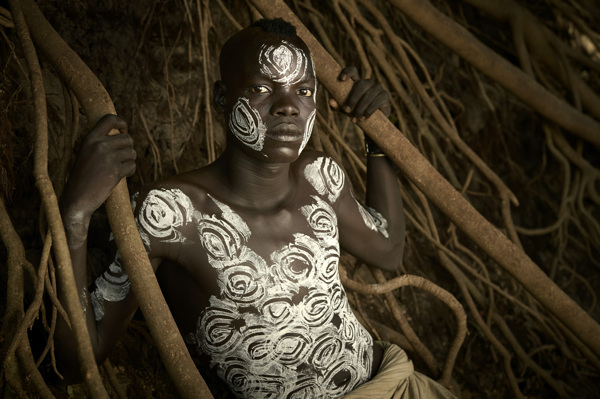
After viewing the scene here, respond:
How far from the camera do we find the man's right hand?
4.32 feet

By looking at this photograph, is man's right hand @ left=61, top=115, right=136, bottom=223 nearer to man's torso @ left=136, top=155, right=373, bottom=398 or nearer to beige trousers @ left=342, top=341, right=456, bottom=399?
man's torso @ left=136, top=155, right=373, bottom=398

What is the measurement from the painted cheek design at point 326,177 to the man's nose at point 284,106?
0.32 m

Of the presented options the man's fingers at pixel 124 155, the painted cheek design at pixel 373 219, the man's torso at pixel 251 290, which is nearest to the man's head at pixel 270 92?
the man's torso at pixel 251 290

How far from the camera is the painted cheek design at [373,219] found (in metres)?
1.94

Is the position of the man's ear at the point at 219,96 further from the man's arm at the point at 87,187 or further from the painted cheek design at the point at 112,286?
the painted cheek design at the point at 112,286

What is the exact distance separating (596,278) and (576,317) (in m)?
1.32

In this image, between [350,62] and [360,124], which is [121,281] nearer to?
[360,124]

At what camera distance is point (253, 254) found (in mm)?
1600

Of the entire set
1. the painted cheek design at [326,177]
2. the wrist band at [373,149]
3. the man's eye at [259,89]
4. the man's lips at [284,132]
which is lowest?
the painted cheek design at [326,177]

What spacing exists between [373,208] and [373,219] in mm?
58

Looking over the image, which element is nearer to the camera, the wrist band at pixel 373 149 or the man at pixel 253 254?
the man at pixel 253 254

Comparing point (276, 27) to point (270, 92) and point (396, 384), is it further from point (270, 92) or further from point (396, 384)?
point (396, 384)

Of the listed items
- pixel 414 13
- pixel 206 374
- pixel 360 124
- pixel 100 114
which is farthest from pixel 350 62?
pixel 100 114

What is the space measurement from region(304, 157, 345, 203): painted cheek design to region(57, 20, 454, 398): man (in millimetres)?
130
